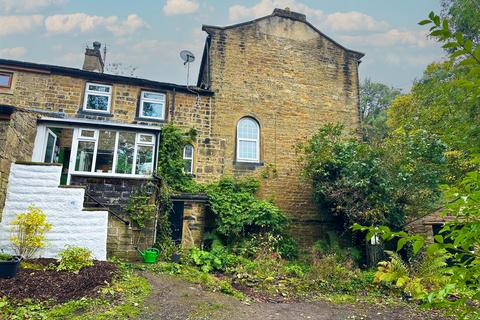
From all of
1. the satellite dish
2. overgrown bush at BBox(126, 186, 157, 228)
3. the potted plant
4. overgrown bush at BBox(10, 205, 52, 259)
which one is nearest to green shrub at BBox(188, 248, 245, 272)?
overgrown bush at BBox(126, 186, 157, 228)

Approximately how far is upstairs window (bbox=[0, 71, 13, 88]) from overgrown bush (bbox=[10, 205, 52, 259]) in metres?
7.81

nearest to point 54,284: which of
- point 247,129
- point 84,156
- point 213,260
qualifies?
point 213,260

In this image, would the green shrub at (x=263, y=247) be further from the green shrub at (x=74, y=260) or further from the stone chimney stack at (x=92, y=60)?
the stone chimney stack at (x=92, y=60)

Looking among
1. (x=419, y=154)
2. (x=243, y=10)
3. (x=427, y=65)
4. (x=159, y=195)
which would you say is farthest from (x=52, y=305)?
(x=427, y=65)

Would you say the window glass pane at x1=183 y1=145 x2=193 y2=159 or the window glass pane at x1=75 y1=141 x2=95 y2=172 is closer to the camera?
the window glass pane at x1=75 y1=141 x2=95 y2=172

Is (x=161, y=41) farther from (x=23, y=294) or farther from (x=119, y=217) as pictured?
(x=23, y=294)

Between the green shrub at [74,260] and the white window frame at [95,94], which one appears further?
the white window frame at [95,94]

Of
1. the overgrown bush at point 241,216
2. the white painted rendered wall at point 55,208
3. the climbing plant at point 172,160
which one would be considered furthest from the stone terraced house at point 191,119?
the overgrown bush at point 241,216

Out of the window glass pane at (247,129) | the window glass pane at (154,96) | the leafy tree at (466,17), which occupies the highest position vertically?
the leafy tree at (466,17)

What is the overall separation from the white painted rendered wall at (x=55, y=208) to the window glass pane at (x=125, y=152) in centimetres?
270

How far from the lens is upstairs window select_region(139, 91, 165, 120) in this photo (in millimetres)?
13797

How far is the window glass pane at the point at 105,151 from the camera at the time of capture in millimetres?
11574

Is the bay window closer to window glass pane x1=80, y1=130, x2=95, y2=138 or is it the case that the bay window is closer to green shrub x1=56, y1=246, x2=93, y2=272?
window glass pane x1=80, y1=130, x2=95, y2=138

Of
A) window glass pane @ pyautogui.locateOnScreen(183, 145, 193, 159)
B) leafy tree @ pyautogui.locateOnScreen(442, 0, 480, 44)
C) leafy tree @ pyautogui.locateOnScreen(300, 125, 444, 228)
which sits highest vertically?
leafy tree @ pyautogui.locateOnScreen(442, 0, 480, 44)
